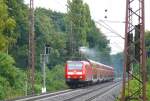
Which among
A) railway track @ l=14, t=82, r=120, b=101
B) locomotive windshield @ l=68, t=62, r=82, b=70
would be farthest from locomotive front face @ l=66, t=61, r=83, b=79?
railway track @ l=14, t=82, r=120, b=101

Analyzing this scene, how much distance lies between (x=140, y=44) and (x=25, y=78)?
27.4 m

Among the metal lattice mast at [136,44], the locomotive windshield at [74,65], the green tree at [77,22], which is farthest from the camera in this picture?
the green tree at [77,22]

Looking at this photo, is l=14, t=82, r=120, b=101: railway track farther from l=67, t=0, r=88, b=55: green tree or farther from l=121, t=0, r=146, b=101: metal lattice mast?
l=67, t=0, r=88, b=55: green tree

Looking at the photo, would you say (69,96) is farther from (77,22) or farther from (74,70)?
(77,22)

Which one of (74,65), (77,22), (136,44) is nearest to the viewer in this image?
(136,44)

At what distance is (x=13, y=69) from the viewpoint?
51406mm

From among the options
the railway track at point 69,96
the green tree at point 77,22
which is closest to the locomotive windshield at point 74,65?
the railway track at point 69,96

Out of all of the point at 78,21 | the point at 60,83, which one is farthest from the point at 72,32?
the point at 60,83

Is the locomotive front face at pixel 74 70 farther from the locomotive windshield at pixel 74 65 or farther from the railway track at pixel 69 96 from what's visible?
the railway track at pixel 69 96

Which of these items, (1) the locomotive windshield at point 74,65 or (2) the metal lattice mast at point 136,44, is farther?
(1) the locomotive windshield at point 74,65

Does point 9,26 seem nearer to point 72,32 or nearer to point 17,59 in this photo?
point 17,59

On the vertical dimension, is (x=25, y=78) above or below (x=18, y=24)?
below

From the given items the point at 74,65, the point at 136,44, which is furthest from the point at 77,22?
the point at 136,44

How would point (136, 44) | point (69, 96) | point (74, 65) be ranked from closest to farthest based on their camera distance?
point (136, 44), point (69, 96), point (74, 65)
